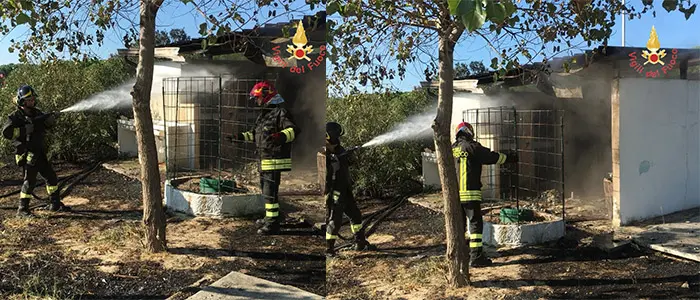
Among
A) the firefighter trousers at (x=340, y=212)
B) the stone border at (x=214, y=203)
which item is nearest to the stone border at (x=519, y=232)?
the firefighter trousers at (x=340, y=212)

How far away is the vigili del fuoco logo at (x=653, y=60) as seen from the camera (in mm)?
3545

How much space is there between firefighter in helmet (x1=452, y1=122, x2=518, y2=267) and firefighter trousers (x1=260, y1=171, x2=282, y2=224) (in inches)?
64.1

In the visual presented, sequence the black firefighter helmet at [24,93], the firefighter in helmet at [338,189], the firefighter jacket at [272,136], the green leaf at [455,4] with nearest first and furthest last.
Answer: the green leaf at [455,4] < the firefighter in helmet at [338,189] < the firefighter jacket at [272,136] < the black firefighter helmet at [24,93]

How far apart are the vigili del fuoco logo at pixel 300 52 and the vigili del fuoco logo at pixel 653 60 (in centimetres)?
223

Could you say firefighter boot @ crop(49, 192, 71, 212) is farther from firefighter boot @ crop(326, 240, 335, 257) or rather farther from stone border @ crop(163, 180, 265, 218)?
firefighter boot @ crop(326, 240, 335, 257)

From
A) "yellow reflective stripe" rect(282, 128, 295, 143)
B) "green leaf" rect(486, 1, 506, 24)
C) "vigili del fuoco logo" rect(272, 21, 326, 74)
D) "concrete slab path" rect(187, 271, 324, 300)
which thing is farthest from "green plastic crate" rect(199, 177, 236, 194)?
"green leaf" rect(486, 1, 506, 24)

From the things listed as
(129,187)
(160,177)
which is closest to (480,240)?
(160,177)

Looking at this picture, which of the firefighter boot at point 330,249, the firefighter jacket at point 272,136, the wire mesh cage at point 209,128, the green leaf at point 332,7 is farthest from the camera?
the wire mesh cage at point 209,128

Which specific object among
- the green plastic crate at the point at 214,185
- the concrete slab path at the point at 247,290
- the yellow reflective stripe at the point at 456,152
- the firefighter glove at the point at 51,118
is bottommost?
the concrete slab path at the point at 247,290

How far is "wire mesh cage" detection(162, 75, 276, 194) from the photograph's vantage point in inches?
184

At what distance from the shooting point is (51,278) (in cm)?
445

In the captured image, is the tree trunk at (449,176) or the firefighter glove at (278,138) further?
the firefighter glove at (278,138)

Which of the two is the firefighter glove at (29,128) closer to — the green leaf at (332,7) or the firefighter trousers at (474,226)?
the green leaf at (332,7)

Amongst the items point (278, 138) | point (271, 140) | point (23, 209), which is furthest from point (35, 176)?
point (278, 138)
